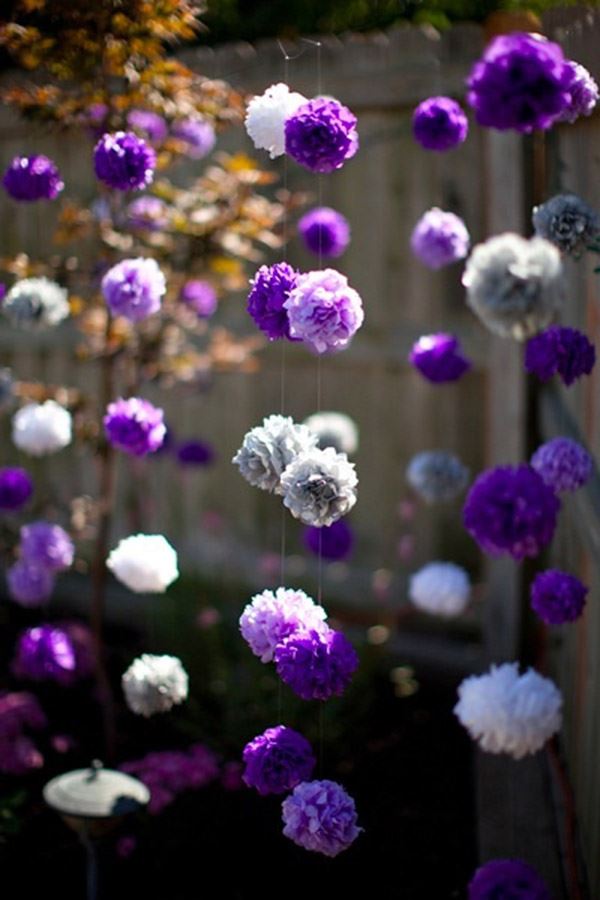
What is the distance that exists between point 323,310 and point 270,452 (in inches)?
9.7

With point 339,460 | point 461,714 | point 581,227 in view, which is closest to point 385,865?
point 461,714

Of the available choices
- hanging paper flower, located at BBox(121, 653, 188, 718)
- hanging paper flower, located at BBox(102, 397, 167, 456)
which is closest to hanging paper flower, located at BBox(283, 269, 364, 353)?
hanging paper flower, located at BBox(102, 397, 167, 456)

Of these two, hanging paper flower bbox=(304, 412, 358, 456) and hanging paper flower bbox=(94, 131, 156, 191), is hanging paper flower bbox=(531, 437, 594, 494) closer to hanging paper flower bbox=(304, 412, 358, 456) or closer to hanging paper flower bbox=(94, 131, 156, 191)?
hanging paper flower bbox=(94, 131, 156, 191)

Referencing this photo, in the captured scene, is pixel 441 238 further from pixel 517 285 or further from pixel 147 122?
pixel 147 122

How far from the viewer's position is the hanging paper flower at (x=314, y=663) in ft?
5.31

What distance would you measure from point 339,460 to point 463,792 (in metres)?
1.66

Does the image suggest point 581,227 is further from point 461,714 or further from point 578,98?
point 461,714

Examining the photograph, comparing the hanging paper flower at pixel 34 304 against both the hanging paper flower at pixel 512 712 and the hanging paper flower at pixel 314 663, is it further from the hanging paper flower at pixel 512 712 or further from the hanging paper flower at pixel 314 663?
the hanging paper flower at pixel 512 712

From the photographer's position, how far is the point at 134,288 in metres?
2.27

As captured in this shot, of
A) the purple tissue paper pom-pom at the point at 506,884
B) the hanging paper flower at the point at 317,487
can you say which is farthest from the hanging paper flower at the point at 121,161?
the purple tissue paper pom-pom at the point at 506,884

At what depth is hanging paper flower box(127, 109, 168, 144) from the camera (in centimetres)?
276

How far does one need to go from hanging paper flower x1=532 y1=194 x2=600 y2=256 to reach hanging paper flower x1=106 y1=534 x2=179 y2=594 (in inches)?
35.0

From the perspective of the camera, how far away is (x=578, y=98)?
67.6 inches

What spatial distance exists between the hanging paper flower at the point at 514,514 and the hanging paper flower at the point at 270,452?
327 millimetres
